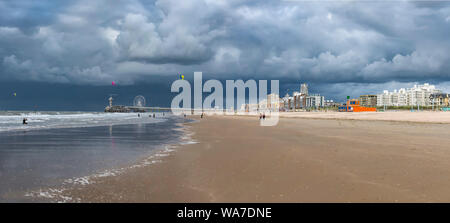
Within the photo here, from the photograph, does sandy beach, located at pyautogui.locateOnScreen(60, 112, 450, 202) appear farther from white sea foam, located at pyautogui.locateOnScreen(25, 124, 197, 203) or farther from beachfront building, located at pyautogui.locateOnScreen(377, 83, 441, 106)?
beachfront building, located at pyautogui.locateOnScreen(377, 83, 441, 106)

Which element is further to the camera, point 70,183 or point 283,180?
point 283,180

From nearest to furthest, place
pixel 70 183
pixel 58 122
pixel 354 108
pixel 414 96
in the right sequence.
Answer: pixel 70 183 < pixel 58 122 < pixel 354 108 < pixel 414 96

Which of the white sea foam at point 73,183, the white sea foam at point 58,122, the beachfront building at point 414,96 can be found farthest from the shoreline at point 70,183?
the beachfront building at point 414,96

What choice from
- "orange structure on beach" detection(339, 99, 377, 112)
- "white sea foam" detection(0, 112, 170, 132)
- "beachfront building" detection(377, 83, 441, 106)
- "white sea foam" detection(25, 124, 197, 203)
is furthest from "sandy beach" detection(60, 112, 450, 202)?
"beachfront building" detection(377, 83, 441, 106)

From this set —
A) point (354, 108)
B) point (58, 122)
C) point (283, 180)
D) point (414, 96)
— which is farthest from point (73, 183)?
point (414, 96)

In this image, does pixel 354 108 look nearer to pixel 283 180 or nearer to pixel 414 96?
pixel 283 180

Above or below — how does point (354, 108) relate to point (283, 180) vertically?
above

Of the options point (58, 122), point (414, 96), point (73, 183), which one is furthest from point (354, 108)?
point (414, 96)

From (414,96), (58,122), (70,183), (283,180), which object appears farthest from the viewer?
(414,96)

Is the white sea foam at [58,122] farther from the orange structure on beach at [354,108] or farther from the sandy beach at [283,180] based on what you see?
the orange structure on beach at [354,108]

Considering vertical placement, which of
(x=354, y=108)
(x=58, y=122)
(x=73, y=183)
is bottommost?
(x=58, y=122)
